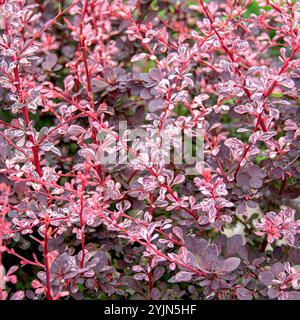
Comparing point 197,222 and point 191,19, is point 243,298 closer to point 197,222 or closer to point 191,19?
point 197,222

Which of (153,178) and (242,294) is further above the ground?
(153,178)

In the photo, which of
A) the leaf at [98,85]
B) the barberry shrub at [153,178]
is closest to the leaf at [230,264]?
the barberry shrub at [153,178]

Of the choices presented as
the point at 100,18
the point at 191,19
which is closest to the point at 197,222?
the point at 100,18

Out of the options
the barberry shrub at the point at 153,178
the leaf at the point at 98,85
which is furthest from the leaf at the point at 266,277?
the leaf at the point at 98,85

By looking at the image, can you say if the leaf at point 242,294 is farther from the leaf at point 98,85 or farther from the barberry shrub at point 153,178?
the leaf at point 98,85

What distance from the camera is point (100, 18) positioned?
214 cm

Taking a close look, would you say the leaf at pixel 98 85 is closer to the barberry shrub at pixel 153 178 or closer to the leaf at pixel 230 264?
the barberry shrub at pixel 153 178

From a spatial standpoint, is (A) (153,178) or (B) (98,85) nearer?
(A) (153,178)

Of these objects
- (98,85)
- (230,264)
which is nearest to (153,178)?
(230,264)

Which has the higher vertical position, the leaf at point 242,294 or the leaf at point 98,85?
the leaf at point 98,85

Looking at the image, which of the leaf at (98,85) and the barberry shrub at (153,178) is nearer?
the barberry shrub at (153,178)

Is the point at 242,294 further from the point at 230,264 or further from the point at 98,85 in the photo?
the point at 98,85

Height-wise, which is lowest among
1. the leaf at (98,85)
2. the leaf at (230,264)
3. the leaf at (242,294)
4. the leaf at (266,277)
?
the leaf at (242,294)

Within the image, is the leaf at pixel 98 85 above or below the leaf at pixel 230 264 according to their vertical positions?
above
